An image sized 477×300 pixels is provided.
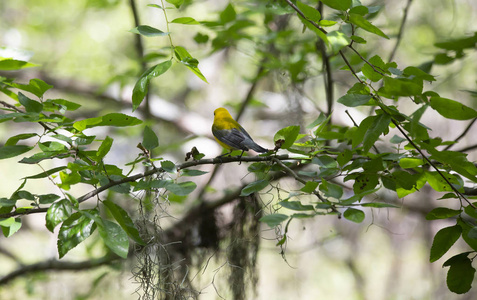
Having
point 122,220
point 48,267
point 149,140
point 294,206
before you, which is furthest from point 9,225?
point 48,267

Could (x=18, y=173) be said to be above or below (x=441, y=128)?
below

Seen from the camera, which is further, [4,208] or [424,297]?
[424,297]

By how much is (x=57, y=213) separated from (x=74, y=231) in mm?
64

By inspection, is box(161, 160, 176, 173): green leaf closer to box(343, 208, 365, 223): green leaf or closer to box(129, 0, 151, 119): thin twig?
box(343, 208, 365, 223): green leaf

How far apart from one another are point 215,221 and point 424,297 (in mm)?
3896

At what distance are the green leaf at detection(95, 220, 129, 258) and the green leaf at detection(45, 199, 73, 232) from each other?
109 mm

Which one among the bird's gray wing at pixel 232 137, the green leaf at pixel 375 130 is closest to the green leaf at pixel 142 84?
the green leaf at pixel 375 130

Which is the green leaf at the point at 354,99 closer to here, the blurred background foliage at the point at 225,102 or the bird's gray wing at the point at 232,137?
the bird's gray wing at the point at 232,137

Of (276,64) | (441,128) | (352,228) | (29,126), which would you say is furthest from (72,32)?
(441,128)

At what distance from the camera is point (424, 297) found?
520 centimetres

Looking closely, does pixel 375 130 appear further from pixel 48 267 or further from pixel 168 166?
pixel 48 267

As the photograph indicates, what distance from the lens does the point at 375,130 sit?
1092 mm

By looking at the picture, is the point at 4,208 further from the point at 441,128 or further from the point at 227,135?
the point at 441,128

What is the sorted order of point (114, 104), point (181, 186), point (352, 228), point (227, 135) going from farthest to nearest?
point (352, 228), point (114, 104), point (227, 135), point (181, 186)
